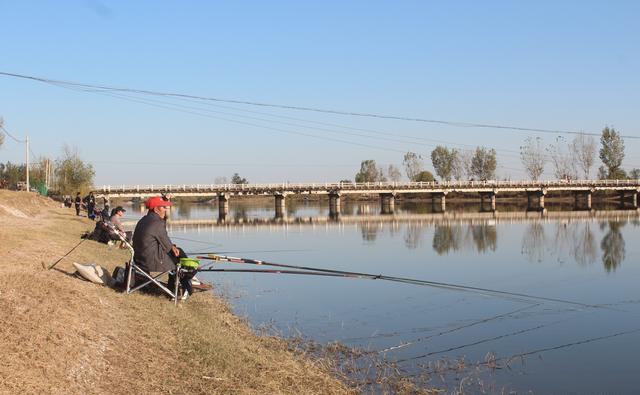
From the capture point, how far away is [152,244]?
10492 mm

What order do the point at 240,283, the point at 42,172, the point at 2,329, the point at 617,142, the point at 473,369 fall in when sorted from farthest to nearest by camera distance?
the point at 617,142 → the point at 42,172 → the point at 240,283 → the point at 473,369 → the point at 2,329

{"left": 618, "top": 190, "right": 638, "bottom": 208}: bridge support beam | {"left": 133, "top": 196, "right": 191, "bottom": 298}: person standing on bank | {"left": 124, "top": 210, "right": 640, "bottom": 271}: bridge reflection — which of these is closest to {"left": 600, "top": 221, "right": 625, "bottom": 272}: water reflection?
{"left": 124, "top": 210, "right": 640, "bottom": 271}: bridge reflection

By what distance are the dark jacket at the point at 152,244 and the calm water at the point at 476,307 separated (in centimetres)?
342

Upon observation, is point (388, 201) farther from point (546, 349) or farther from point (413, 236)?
point (546, 349)

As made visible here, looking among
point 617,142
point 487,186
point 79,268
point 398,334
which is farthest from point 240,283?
point 617,142

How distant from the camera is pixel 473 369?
10.4 m

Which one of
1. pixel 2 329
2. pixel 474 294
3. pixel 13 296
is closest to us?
pixel 2 329

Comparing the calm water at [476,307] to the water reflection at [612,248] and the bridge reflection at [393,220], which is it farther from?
the bridge reflection at [393,220]

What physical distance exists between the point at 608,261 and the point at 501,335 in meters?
15.2

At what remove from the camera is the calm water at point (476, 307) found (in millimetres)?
10844

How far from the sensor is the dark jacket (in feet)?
34.3

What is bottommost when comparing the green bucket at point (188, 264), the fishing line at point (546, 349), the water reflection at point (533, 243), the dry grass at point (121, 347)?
the fishing line at point (546, 349)

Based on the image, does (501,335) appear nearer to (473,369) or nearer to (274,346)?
(473,369)

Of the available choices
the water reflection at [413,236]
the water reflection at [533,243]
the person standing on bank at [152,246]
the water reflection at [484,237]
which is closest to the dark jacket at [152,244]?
the person standing on bank at [152,246]
